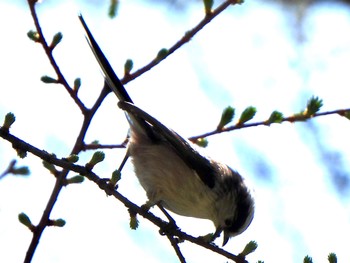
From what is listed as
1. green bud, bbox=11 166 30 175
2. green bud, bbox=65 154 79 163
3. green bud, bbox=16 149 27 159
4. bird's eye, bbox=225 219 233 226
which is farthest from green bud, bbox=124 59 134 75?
bird's eye, bbox=225 219 233 226

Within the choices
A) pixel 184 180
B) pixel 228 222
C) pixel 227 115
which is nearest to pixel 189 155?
pixel 184 180

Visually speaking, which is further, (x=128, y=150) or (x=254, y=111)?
(x=128, y=150)

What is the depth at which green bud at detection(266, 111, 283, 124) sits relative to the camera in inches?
156

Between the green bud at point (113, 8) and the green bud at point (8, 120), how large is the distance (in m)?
1.36

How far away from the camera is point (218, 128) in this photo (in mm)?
4074

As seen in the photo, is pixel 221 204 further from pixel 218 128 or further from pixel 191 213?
pixel 218 128

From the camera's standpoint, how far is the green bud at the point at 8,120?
325 centimetres

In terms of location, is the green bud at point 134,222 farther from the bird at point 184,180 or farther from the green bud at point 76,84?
the bird at point 184,180

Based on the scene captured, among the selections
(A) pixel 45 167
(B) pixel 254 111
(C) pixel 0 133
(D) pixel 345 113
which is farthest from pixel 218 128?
(C) pixel 0 133

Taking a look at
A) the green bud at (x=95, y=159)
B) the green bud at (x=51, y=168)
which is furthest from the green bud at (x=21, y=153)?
the green bud at (x=51, y=168)

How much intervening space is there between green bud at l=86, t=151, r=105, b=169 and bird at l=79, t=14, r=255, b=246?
1373 mm

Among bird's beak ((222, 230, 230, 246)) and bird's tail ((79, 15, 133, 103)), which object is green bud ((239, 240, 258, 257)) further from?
bird's beak ((222, 230, 230, 246))

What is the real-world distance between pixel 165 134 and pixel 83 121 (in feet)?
3.34

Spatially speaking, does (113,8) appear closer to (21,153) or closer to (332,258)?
(21,153)
